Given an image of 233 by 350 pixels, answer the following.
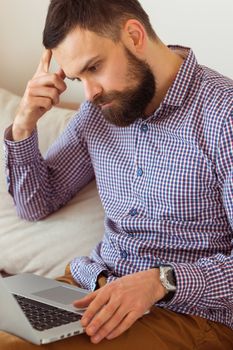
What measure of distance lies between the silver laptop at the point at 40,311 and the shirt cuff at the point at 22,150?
325 millimetres

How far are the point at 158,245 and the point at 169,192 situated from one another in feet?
0.41

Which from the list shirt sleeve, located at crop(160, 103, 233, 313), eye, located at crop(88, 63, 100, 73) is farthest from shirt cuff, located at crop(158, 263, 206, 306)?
eye, located at crop(88, 63, 100, 73)

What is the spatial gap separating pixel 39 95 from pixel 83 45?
28 centimetres

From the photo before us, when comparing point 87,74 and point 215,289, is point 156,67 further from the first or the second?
point 215,289

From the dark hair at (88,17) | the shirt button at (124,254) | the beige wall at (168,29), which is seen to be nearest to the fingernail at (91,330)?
the shirt button at (124,254)

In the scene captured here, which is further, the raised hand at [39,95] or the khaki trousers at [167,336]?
the raised hand at [39,95]

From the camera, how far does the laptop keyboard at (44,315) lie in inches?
47.1

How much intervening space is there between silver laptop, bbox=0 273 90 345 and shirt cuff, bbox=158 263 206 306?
0.19 metres

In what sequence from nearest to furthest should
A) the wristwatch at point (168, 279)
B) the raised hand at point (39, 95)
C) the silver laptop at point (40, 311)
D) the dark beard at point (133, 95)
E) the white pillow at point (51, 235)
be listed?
the silver laptop at point (40, 311) → the wristwatch at point (168, 279) → the dark beard at point (133, 95) → the raised hand at point (39, 95) → the white pillow at point (51, 235)

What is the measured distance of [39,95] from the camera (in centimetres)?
160

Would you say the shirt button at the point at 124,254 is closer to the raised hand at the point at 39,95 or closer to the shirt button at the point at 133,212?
the shirt button at the point at 133,212

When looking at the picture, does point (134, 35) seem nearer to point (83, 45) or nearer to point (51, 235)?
point (83, 45)

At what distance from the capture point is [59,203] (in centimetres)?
173

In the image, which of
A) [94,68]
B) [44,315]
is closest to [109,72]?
[94,68]
